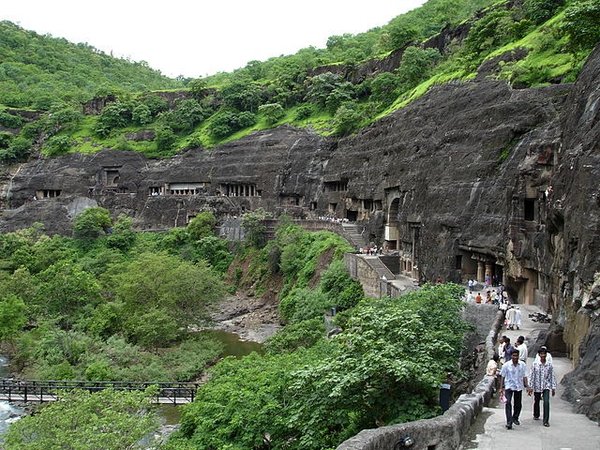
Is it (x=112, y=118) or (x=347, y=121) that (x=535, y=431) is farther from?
(x=112, y=118)

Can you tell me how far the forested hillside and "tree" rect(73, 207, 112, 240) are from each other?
32.8 metres

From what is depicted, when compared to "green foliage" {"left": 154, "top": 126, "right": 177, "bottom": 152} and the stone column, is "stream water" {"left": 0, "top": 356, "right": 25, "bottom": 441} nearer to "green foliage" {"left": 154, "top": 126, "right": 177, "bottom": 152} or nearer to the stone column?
the stone column

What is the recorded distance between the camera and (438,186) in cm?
3416

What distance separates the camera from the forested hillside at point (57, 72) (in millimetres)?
95562

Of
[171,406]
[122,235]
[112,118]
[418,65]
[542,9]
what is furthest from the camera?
[112,118]

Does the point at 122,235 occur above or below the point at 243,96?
below

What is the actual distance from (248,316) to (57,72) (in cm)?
9175

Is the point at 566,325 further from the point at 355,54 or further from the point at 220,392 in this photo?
the point at 355,54

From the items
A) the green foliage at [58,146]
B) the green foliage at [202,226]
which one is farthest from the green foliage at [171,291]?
the green foliage at [58,146]

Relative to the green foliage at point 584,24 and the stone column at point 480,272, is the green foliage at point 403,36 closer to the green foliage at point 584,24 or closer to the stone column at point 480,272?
the green foliage at point 584,24

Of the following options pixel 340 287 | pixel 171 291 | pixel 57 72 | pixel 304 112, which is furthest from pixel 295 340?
pixel 57 72

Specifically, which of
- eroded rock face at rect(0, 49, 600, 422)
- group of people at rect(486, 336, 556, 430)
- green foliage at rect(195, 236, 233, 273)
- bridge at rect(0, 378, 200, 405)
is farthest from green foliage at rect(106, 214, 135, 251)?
group of people at rect(486, 336, 556, 430)

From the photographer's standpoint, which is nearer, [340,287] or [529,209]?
[529,209]

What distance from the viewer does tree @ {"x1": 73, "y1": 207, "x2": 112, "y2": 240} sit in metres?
64.3
